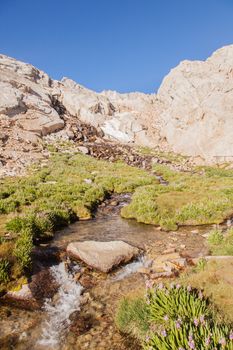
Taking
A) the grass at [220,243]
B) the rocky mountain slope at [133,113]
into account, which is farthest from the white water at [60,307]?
the rocky mountain slope at [133,113]

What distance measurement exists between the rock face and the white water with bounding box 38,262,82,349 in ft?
129

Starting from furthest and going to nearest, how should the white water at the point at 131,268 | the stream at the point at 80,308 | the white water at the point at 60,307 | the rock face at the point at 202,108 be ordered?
the rock face at the point at 202,108
the white water at the point at 131,268
the white water at the point at 60,307
the stream at the point at 80,308

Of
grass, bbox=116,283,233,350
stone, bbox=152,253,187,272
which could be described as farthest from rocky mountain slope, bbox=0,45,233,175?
grass, bbox=116,283,233,350

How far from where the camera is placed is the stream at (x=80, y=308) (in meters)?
6.68

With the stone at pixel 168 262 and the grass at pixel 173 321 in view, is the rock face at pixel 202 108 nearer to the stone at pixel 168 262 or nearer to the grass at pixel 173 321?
the stone at pixel 168 262

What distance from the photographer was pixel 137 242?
12758 millimetres

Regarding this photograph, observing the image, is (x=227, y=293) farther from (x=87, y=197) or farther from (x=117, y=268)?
(x=87, y=197)

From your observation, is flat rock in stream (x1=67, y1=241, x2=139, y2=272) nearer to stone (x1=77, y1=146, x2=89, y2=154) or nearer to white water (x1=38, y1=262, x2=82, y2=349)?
white water (x1=38, y1=262, x2=82, y2=349)

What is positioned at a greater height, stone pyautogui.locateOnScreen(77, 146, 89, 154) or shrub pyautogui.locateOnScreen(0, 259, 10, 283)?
stone pyautogui.locateOnScreen(77, 146, 89, 154)

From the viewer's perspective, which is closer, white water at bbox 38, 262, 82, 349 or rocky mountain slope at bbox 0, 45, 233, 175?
white water at bbox 38, 262, 82, 349

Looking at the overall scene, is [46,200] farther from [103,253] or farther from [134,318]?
[134,318]

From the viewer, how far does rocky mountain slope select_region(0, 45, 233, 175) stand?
4441 cm

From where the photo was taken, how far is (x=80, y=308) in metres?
8.03

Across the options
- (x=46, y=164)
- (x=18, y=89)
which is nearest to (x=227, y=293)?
(x=46, y=164)
